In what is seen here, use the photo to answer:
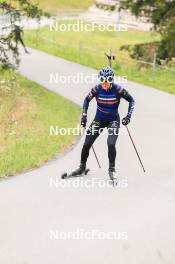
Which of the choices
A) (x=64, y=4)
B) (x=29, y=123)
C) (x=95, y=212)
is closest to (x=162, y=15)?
(x=29, y=123)

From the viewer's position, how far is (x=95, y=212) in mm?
10008

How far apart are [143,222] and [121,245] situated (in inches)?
38.7

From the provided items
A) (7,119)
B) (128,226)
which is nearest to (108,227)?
(128,226)

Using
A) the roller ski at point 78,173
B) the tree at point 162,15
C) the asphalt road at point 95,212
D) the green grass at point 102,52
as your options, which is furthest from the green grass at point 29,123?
the tree at point 162,15

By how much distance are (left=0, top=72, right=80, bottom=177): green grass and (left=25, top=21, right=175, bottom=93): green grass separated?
17.2 feet

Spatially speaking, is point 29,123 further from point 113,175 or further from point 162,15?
point 162,15

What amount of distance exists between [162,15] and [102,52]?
18.8 feet

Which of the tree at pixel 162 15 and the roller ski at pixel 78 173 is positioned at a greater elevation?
the tree at pixel 162 15

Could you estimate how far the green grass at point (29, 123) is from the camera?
13.4 metres

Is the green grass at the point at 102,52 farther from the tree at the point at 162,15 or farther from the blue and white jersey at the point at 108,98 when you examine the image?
the blue and white jersey at the point at 108,98

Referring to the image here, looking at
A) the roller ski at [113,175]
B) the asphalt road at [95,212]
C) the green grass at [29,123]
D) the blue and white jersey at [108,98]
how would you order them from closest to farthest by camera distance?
the asphalt road at [95,212] < the blue and white jersey at [108,98] < the roller ski at [113,175] < the green grass at [29,123]

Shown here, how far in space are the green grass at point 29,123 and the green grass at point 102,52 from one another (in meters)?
5.23

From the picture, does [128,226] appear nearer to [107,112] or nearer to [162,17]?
[107,112]

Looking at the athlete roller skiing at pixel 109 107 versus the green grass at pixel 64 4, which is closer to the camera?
the athlete roller skiing at pixel 109 107
